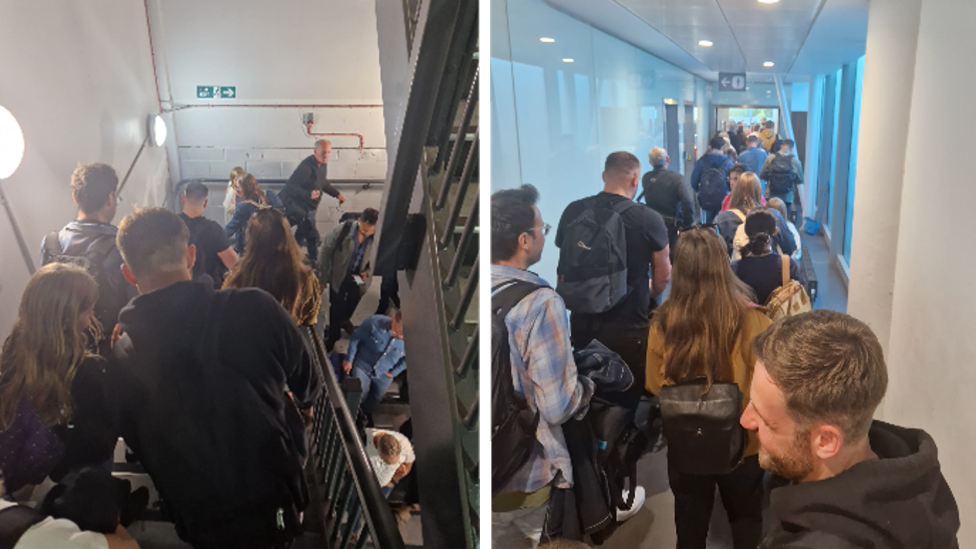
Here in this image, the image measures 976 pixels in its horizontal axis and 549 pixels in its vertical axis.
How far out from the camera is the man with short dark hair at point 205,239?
1181 millimetres

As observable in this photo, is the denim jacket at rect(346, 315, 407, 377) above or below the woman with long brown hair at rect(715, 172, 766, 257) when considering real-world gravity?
below

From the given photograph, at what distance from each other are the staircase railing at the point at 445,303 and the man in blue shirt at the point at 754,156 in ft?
1.81

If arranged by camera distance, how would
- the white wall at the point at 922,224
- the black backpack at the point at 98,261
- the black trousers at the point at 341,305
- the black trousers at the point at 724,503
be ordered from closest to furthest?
the white wall at the point at 922,224, the black trousers at the point at 724,503, the black backpack at the point at 98,261, the black trousers at the point at 341,305

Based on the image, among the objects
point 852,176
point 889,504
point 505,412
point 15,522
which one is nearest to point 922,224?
point 852,176

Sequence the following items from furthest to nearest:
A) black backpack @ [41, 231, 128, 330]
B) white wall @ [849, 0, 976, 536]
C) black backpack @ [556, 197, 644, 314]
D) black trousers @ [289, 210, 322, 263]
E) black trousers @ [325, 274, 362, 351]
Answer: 1. black trousers @ [325, 274, 362, 351]
2. black trousers @ [289, 210, 322, 263]
3. black backpack @ [41, 231, 128, 330]
4. black backpack @ [556, 197, 644, 314]
5. white wall @ [849, 0, 976, 536]

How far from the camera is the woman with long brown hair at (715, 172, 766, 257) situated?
0.95 m

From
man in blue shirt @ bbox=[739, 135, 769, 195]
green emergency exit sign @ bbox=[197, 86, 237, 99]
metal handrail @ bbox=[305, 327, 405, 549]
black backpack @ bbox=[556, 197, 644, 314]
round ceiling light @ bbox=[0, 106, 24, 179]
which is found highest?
green emergency exit sign @ bbox=[197, 86, 237, 99]

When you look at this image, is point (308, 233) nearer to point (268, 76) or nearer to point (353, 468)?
point (268, 76)

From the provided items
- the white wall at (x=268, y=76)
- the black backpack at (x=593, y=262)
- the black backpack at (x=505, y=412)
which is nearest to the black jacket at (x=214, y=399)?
the white wall at (x=268, y=76)

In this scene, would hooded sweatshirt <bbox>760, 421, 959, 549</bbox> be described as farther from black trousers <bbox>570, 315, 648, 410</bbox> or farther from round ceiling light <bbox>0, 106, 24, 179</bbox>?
round ceiling light <bbox>0, 106, 24, 179</bbox>

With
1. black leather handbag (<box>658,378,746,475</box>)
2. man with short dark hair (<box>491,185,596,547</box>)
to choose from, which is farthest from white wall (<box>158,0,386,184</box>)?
black leather handbag (<box>658,378,746,475</box>)

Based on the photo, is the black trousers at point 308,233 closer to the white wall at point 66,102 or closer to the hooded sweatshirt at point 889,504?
the white wall at point 66,102

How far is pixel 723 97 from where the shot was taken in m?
0.98

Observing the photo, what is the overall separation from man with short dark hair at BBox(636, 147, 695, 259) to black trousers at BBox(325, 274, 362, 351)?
0.66m
